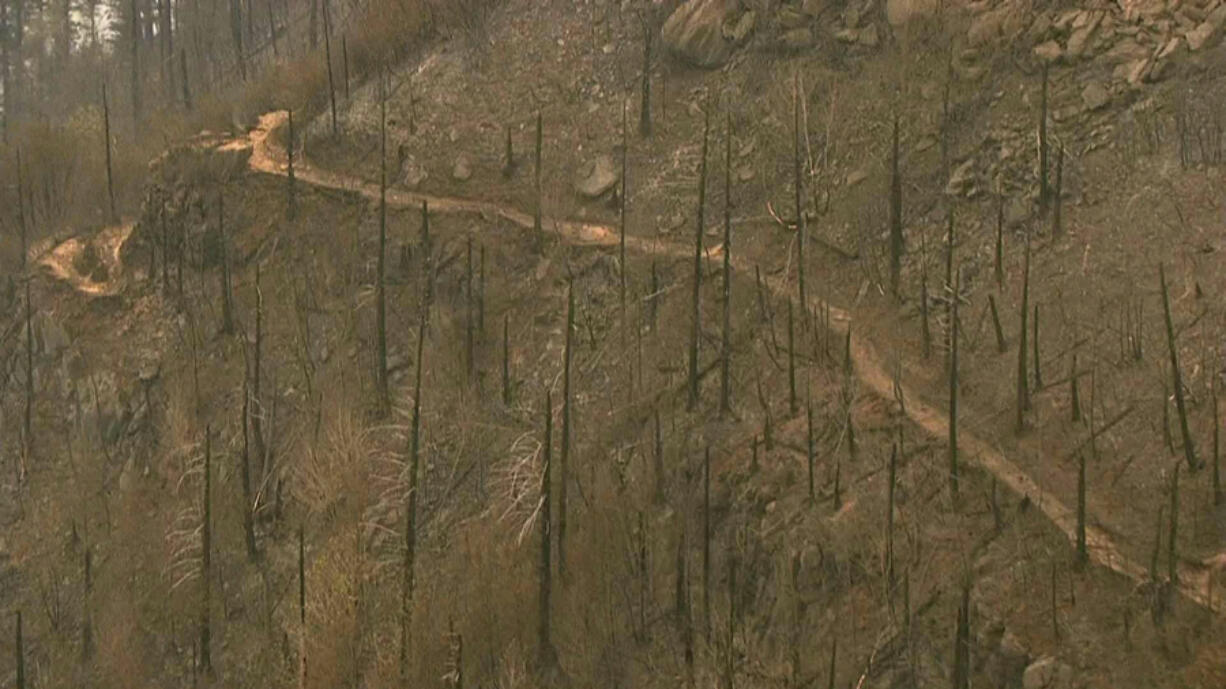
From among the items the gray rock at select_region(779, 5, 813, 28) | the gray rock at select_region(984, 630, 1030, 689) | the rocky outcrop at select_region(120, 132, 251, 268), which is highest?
the gray rock at select_region(779, 5, 813, 28)

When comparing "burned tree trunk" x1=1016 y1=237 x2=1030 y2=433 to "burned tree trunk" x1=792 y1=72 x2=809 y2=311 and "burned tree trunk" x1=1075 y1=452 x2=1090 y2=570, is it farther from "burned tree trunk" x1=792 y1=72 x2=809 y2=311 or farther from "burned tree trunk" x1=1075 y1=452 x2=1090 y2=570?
"burned tree trunk" x1=792 y1=72 x2=809 y2=311

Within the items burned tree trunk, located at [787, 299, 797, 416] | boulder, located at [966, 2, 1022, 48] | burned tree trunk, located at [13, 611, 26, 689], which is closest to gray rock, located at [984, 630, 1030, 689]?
burned tree trunk, located at [787, 299, 797, 416]

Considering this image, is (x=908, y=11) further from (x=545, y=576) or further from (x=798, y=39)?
(x=545, y=576)

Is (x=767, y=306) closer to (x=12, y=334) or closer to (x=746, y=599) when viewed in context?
(x=746, y=599)

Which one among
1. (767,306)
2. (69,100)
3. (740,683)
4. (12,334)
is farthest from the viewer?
(69,100)

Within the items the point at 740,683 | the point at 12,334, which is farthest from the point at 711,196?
the point at 12,334

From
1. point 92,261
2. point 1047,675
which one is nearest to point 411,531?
point 1047,675
